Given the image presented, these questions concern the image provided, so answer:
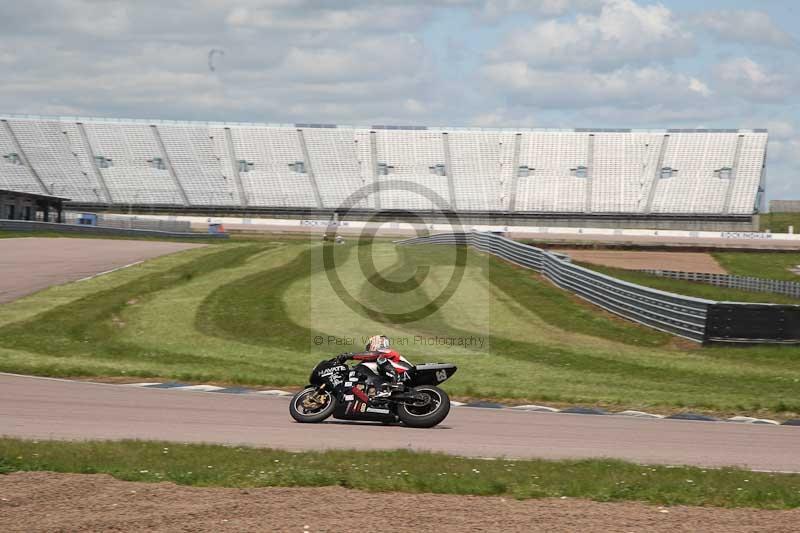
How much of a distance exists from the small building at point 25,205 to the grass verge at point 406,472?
186 feet

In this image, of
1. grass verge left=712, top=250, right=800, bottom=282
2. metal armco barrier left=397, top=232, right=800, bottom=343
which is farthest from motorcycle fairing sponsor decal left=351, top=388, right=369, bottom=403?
grass verge left=712, top=250, right=800, bottom=282

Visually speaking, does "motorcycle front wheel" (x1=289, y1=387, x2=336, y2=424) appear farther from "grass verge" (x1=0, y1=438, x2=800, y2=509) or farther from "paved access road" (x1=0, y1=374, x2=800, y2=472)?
"grass verge" (x1=0, y1=438, x2=800, y2=509)

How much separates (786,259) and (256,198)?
55.4 meters

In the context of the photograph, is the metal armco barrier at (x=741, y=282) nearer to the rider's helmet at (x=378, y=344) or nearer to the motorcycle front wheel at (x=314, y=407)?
the rider's helmet at (x=378, y=344)

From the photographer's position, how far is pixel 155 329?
1029 inches

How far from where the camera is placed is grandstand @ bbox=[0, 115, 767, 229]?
309ft

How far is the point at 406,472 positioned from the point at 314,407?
426 cm

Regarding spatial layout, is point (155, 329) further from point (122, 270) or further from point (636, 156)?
point (636, 156)

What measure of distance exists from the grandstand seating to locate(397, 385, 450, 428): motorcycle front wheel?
268 feet

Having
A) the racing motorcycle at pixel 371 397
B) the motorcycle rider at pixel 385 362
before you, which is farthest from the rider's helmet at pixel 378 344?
the racing motorcycle at pixel 371 397

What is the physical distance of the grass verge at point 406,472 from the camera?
9.26 meters

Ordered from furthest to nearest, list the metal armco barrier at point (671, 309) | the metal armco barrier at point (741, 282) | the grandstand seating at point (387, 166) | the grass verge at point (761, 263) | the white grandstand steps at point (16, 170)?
the white grandstand steps at point (16, 170)
the grandstand seating at point (387, 166)
the grass verge at point (761, 263)
the metal armco barrier at point (741, 282)
the metal armco barrier at point (671, 309)

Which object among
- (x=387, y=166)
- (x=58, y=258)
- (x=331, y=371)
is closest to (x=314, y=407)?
(x=331, y=371)

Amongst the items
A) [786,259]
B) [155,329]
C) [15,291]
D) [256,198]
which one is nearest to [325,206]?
[256,198]
